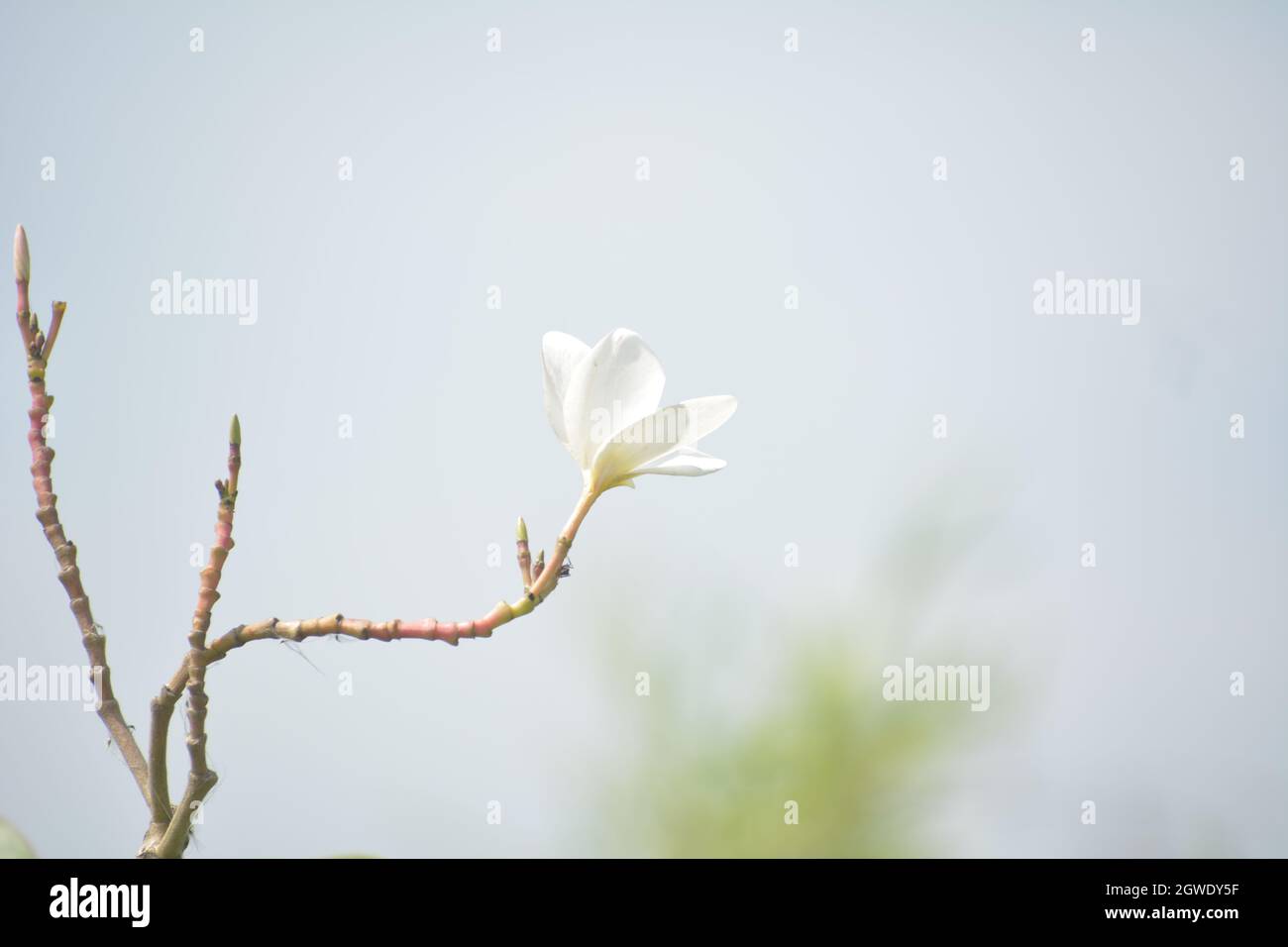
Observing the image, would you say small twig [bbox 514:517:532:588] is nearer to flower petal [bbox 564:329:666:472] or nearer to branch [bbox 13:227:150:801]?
flower petal [bbox 564:329:666:472]

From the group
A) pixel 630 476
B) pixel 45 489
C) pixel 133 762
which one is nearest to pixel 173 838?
pixel 133 762

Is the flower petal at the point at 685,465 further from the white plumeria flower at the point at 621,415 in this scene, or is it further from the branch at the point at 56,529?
the branch at the point at 56,529

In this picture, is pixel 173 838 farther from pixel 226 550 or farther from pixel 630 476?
pixel 630 476

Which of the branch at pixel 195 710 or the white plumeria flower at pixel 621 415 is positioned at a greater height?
the white plumeria flower at pixel 621 415

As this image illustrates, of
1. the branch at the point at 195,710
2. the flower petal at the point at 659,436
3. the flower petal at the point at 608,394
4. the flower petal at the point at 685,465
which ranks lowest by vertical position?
the branch at the point at 195,710

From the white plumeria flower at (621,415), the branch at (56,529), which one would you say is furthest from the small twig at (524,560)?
the branch at (56,529)

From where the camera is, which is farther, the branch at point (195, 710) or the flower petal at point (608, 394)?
the flower petal at point (608, 394)

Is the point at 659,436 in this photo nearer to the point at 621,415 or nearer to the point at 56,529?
the point at 621,415
